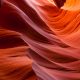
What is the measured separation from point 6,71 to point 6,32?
0.25m

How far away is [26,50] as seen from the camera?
41.1 inches

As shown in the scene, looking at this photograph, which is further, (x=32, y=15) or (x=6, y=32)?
(x=32, y=15)

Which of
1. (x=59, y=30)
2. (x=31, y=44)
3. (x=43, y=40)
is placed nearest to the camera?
(x=31, y=44)

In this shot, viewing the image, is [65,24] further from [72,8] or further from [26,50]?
[26,50]

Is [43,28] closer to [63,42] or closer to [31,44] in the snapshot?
[63,42]

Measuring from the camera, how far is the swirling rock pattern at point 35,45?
3.01 ft

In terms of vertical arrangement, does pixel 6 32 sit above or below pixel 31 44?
above

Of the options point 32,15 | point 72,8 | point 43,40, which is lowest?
point 72,8

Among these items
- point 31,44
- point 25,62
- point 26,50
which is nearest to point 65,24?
point 31,44

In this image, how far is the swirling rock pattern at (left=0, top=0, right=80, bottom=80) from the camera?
918 millimetres

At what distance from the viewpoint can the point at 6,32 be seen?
1066 mm

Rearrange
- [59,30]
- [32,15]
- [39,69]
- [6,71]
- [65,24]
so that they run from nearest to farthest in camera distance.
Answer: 1. [6,71]
2. [39,69]
3. [32,15]
4. [59,30]
5. [65,24]

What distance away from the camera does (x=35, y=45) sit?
1191 millimetres

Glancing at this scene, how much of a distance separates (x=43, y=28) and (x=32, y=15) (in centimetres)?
11
